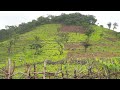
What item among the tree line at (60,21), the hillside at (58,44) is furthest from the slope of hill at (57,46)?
the tree line at (60,21)

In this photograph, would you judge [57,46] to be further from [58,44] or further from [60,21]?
[60,21]

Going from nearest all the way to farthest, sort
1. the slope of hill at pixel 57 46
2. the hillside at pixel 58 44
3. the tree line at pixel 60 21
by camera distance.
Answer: the hillside at pixel 58 44, the slope of hill at pixel 57 46, the tree line at pixel 60 21

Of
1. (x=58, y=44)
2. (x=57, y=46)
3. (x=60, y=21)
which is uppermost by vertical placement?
(x=60, y=21)

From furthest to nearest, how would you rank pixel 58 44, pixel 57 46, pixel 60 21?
pixel 60 21 < pixel 58 44 < pixel 57 46

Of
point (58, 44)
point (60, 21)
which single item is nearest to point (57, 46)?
point (58, 44)

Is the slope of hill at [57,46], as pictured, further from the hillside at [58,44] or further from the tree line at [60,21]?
the tree line at [60,21]

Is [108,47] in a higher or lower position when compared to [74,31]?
lower

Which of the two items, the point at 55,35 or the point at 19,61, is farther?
the point at 55,35
